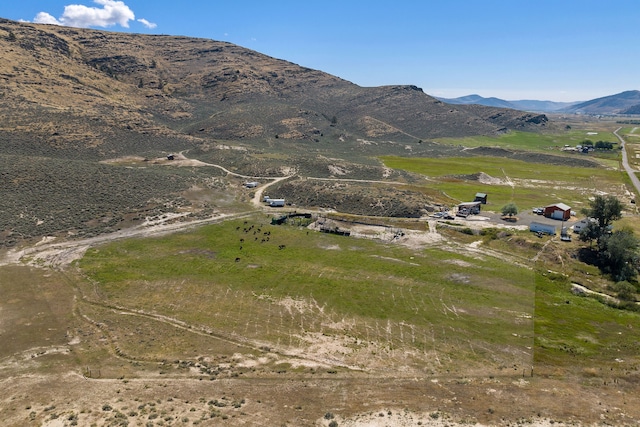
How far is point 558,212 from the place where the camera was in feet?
242

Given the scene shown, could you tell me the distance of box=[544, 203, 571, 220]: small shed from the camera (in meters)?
73.5

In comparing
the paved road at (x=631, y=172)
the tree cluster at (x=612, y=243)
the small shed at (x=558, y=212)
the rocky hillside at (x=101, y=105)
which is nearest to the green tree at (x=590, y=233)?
the tree cluster at (x=612, y=243)

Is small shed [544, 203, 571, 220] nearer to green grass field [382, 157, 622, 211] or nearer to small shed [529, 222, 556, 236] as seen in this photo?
green grass field [382, 157, 622, 211]

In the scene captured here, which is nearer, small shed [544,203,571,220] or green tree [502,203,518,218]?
small shed [544,203,571,220]

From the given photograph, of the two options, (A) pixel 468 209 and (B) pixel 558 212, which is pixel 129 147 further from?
(B) pixel 558 212

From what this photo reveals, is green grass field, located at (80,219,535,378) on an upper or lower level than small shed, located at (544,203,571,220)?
lower

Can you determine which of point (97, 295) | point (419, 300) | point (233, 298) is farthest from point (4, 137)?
point (419, 300)

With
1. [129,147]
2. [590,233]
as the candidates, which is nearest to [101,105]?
[129,147]

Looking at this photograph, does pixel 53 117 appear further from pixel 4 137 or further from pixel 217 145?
pixel 217 145

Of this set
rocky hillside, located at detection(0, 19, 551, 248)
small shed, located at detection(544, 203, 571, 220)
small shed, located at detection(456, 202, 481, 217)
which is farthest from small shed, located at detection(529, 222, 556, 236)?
rocky hillside, located at detection(0, 19, 551, 248)

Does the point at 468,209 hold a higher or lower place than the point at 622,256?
higher

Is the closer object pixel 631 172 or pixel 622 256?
pixel 622 256

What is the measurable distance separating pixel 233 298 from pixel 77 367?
16300mm

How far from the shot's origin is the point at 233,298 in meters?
45.2
